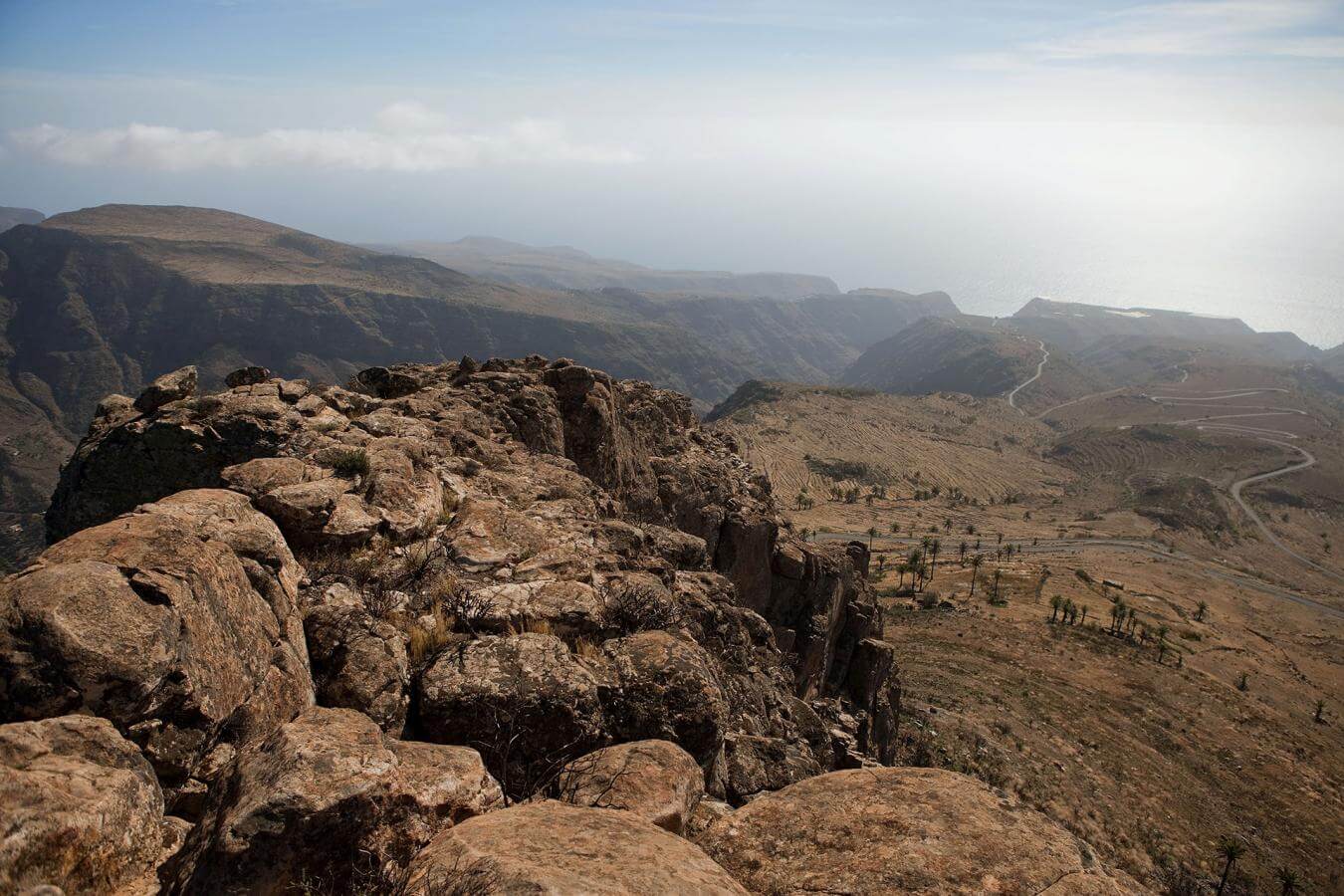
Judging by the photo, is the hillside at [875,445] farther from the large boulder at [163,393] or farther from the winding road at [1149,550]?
the large boulder at [163,393]

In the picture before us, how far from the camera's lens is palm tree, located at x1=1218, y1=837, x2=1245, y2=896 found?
3250cm

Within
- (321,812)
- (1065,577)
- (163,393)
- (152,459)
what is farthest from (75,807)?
(1065,577)

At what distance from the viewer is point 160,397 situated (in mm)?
15008

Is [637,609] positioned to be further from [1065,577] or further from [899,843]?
[1065,577]

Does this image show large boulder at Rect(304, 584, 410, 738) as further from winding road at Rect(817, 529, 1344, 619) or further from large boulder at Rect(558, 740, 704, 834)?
winding road at Rect(817, 529, 1344, 619)

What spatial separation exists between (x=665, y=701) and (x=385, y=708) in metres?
3.57

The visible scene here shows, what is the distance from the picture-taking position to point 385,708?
7969 mm

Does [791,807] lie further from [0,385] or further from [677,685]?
[0,385]

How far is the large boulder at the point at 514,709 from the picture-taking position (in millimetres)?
8008

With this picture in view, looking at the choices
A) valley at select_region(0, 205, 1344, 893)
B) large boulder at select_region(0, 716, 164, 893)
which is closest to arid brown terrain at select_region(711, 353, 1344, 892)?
valley at select_region(0, 205, 1344, 893)

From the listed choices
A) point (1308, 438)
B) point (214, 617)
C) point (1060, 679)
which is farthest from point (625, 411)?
point (1308, 438)

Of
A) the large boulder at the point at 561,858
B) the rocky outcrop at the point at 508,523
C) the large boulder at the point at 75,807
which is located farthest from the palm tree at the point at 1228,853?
the large boulder at the point at 75,807

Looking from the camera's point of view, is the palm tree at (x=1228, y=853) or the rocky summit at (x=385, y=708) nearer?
the rocky summit at (x=385, y=708)

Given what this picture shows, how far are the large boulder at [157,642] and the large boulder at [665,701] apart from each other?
382 centimetres
